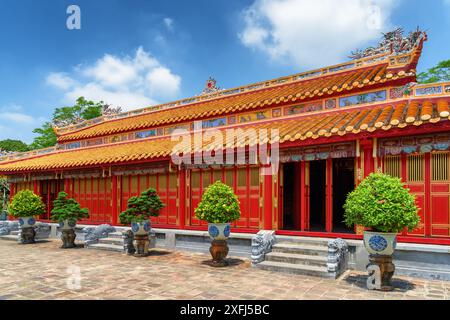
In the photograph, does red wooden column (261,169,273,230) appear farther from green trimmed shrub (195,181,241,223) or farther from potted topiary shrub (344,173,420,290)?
A: potted topiary shrub (344,173,420,290)

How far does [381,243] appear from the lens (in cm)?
660

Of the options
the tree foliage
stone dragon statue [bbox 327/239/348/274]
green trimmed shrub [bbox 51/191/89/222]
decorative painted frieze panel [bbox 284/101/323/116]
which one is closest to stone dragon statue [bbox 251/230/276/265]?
stone dragon statue [bbox 327/239/348/274]

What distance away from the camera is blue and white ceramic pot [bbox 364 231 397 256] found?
6.57m

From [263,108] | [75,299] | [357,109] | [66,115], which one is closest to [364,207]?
[357,109]

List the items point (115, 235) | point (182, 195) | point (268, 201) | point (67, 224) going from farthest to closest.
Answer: point (115, 235) < point (67, 224) < point (182, 195) < point (268, 201)

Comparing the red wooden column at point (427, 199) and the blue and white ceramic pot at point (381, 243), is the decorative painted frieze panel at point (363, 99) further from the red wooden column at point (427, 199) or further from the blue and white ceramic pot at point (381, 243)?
the blue and white ceramic pot at point (381, 243)

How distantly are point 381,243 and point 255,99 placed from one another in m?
8.37

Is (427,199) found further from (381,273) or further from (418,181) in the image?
(381,273)

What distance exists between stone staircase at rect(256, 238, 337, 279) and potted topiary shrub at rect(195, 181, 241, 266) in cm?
110

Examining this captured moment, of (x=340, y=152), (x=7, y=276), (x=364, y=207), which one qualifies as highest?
(x=340, y=152)

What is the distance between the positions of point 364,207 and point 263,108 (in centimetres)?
683

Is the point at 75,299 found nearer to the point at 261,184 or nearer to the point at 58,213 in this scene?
the point at 261,184

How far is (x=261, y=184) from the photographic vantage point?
35.2 feet

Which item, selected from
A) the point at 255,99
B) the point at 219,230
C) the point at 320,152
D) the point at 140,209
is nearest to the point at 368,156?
the point at 320,152
